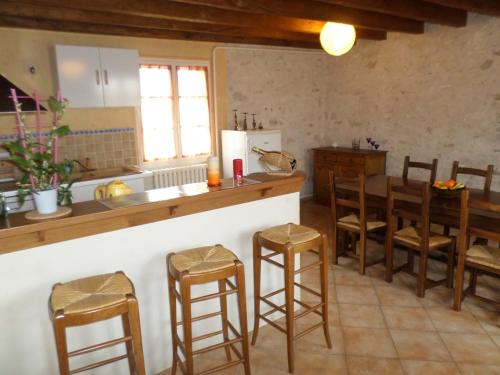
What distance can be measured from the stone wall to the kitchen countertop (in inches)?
125

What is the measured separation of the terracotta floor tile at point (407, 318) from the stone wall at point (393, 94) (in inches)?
105

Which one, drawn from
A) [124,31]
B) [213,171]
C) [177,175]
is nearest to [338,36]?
[213,171]

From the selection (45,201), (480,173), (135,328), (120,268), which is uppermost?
(45,201)

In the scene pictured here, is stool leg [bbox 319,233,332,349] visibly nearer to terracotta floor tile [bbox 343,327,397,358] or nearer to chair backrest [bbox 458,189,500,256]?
terracotta floor tile [bbox 343,327,397,358]

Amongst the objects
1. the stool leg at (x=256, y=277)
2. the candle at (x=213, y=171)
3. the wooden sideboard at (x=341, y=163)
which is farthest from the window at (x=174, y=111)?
the stool leg at (x=256, y=277)

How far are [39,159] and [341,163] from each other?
15.7ft

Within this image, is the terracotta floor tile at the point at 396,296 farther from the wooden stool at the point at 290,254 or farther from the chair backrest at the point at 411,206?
the wooden stool at the point at 290,254

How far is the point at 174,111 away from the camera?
5332 millimetres

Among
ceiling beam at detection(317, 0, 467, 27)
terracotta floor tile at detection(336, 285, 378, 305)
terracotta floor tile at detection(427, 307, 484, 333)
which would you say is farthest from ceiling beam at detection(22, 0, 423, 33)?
terracotta floor tile at detection(427, 307, 484, 333)

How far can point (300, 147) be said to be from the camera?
664 cm

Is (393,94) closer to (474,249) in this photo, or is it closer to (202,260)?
(474,249)

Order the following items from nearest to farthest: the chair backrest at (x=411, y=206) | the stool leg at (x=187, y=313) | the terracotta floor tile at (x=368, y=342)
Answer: the stool leg at (x=187, y=313), the terracotta floor tile at (x=368, y=342), the chair backrest at (x=411, y=206)

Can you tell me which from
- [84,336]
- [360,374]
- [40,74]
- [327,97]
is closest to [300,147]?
[327,97]

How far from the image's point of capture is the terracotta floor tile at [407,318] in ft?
9.71
